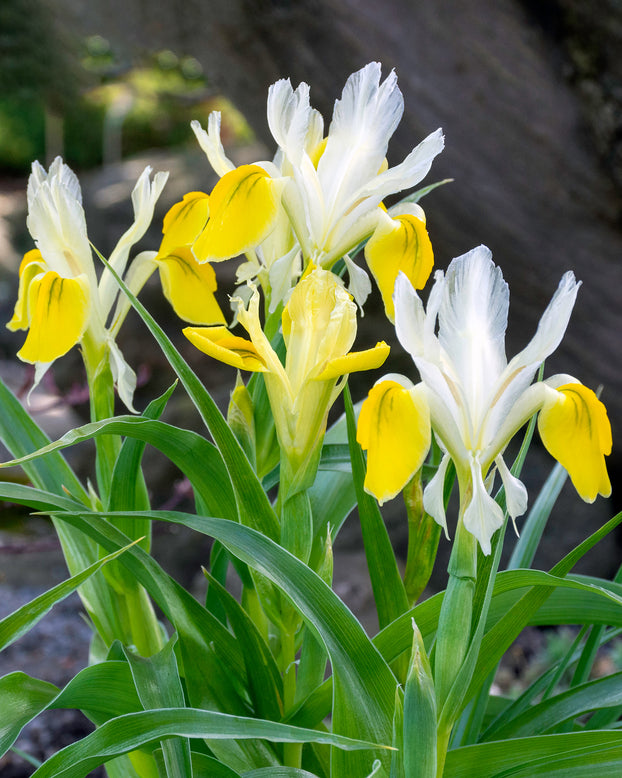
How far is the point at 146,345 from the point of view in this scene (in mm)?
2254

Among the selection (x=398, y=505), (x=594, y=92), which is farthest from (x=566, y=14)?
(x=398, y=505)

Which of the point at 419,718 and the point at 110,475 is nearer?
the point at 419,718

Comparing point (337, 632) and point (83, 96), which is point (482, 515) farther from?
point (83, 96)

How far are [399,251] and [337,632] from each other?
0.22 m

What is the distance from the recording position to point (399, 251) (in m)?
0.47

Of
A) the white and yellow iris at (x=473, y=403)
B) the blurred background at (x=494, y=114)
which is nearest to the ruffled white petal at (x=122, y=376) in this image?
the white and yellow iris at (x=473, y=403)

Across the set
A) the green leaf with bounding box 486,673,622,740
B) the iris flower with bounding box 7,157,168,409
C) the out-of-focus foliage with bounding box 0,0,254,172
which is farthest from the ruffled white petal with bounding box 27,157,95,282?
the out-of-focus foliage with bounding box 0,0,254,172

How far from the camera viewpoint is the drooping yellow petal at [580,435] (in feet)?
1.27

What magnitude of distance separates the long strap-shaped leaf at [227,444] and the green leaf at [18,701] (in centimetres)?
16

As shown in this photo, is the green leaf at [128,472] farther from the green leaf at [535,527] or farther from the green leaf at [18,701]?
the green leaf at [535,527]

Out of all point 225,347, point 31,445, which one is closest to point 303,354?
point 225,347

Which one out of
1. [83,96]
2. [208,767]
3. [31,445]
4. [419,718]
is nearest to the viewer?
[419,718]

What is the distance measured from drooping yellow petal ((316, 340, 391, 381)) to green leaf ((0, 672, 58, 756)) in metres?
0.25

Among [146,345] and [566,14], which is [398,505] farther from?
[566,14]
